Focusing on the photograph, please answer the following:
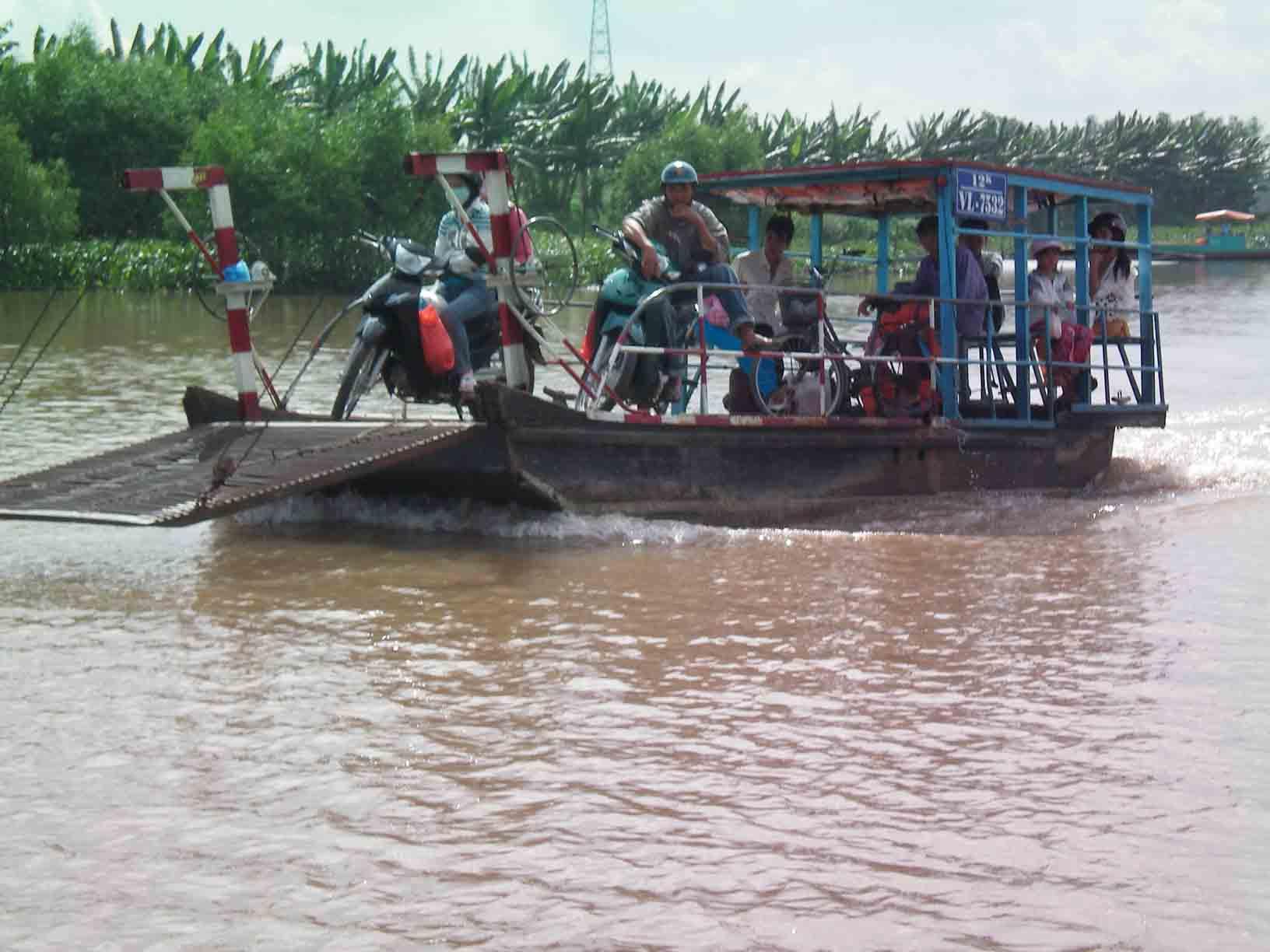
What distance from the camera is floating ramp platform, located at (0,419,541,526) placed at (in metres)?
7.28

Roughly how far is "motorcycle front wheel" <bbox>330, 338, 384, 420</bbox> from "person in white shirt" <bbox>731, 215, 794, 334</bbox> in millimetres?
2303

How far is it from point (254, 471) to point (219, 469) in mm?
243

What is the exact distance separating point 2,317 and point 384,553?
2640 centimetres

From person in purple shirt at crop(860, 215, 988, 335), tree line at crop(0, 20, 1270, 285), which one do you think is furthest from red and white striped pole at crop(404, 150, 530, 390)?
tree line at crop(0, 20, 1270, 285)

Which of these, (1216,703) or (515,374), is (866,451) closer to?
(515,374)

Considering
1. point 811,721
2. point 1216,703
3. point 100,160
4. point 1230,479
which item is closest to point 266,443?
point 811,721

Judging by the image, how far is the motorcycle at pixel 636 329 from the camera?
9.16 m

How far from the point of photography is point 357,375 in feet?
30.8

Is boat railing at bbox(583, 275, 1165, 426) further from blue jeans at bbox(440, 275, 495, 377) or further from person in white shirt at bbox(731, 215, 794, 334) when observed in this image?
blue jeans at bbox(440, 275, 495, 377)

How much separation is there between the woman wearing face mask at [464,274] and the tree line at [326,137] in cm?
2967

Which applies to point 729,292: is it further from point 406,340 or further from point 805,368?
point 406,340

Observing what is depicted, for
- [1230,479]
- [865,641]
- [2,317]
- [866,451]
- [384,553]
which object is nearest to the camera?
[865,641]

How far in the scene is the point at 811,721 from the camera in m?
5.62

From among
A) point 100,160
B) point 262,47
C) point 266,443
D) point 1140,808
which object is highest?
point 262,47
